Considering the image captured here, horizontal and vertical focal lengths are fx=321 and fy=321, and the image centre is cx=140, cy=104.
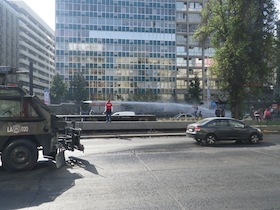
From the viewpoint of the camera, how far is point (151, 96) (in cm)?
9138

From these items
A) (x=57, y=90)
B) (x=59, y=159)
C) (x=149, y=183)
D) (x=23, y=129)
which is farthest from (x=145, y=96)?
(x=149, y=183)

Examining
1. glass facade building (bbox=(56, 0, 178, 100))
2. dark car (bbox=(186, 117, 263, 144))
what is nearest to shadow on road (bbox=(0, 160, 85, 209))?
dark car (bbox=(186, 117, 263, 144))

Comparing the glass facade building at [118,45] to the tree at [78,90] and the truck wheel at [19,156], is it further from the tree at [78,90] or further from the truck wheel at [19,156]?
the truck wheel at [19,156]

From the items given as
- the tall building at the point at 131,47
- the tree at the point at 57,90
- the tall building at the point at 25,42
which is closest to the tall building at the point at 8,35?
the tall building at the point at 25,42

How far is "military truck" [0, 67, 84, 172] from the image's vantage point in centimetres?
952

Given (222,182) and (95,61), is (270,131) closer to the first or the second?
(222,182)

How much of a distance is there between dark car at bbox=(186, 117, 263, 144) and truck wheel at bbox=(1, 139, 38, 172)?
897cm

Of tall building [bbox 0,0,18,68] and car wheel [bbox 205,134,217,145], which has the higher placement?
tall building [bbox 0,0,18,68]

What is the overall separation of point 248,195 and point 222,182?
1.18 meters

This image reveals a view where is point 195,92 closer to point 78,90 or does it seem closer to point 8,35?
point 78,90

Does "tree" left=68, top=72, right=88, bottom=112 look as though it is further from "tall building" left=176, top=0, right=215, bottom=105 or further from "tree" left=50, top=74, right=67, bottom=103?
"tall building" left=176, top=0, right=215, bottom=105

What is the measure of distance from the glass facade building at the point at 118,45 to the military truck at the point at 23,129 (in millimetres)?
84719

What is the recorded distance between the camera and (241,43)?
985 inches

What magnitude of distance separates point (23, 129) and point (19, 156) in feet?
2.67
